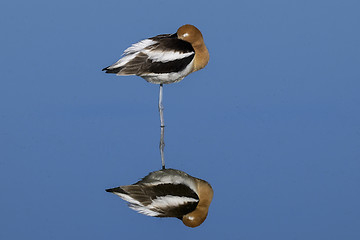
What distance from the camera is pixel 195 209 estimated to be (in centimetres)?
480

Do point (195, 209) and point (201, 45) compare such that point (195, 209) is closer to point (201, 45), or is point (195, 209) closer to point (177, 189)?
point (177, 189)

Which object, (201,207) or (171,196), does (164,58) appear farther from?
(201,207)

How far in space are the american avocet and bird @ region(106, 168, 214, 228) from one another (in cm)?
72

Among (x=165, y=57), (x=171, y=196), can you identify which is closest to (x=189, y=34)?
(x=165, y=57)

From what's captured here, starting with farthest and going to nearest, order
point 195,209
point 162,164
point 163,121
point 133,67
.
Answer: point 163,121 < point 133,67 < point 162,164 < point 195,209

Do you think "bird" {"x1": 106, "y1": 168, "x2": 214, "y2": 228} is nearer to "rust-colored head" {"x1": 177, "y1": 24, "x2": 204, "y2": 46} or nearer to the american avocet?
the american avocet

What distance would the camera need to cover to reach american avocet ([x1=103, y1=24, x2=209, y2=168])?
6.00 m

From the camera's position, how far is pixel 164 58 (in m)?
6.01

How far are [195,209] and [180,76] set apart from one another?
67.9 inches

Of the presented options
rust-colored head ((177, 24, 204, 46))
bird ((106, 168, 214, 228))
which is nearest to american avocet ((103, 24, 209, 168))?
rust-colored head ((177, 24, 204, 46))

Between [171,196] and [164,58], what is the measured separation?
1473 millimetres

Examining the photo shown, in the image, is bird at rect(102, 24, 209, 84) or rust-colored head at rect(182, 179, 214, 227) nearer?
rust-colored head at rect(182, 179, 214, 227)

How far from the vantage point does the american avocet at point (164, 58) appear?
6004 millimetres

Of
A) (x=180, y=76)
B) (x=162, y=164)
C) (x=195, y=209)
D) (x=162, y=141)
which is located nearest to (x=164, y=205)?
(x=195, y=209)
